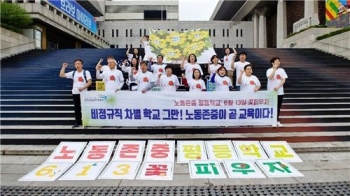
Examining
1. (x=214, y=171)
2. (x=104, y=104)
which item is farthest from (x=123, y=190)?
(x=104, y=104)

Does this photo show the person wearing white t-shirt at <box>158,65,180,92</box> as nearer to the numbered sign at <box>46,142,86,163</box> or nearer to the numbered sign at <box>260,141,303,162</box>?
the numbered sign at <box>46,142,86,163</box>

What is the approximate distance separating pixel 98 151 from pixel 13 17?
16900mm

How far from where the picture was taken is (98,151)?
5.46 metres

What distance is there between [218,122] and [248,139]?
30.3 inches

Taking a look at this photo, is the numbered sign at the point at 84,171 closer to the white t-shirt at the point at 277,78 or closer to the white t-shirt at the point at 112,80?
the white t-shirt at the point at 112,80

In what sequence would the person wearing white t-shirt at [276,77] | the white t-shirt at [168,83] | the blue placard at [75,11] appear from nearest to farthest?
1. the person wearing white t-shirt at [276,77]
2. the white t-shirt at [168,83]
3. the blue placard at [75,11]

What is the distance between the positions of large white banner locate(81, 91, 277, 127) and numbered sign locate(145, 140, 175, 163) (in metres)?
0.69

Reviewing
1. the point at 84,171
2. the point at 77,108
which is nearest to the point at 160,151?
the point at 84,171

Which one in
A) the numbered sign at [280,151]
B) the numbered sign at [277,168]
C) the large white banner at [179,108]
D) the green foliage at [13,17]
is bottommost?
the numbered sign at [277,168]

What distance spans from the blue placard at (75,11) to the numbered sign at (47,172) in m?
21.9

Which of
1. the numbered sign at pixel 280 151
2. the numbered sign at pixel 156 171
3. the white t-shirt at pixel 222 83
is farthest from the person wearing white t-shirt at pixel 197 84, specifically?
the numbered sign at pixel 156 171

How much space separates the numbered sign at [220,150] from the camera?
16.9 ft

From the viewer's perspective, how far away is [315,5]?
25.0 m

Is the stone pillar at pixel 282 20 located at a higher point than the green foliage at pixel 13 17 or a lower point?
higher
